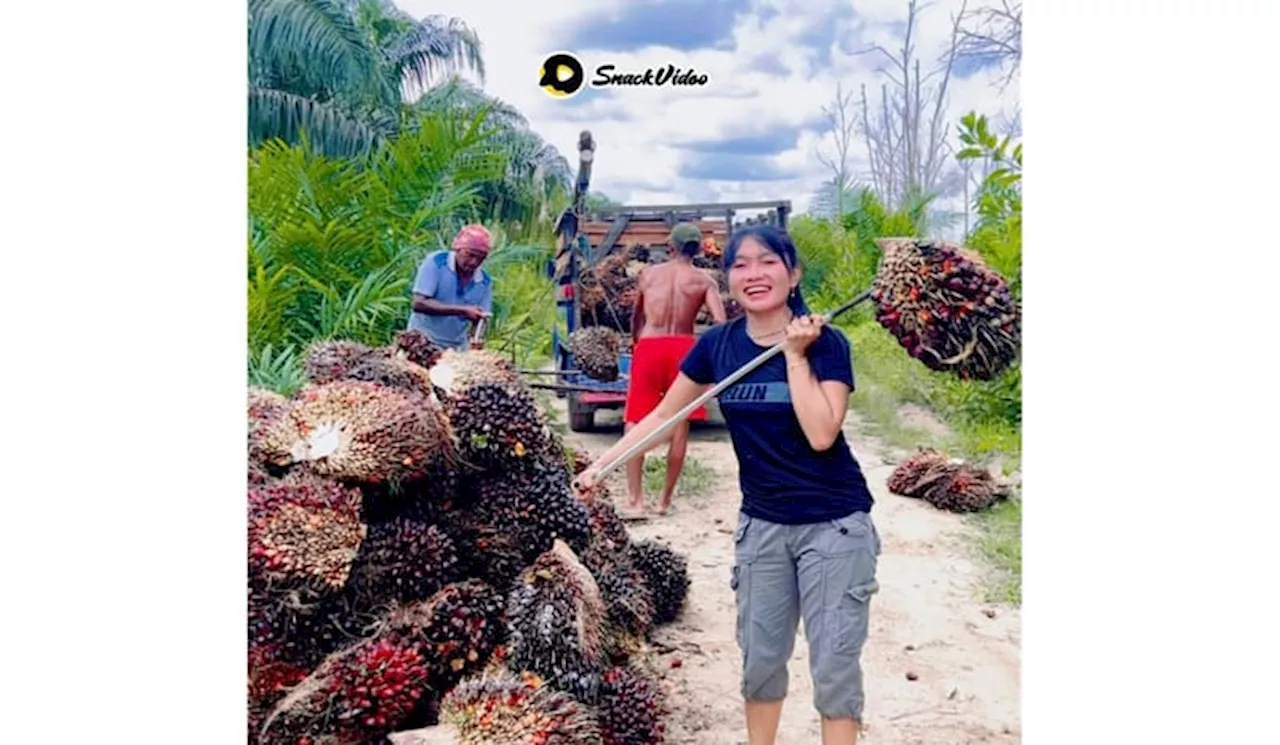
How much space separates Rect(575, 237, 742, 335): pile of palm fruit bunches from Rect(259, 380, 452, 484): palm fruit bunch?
0.55m

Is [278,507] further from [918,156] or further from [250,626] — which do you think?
[918,156]

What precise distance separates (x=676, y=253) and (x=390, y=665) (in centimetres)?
132

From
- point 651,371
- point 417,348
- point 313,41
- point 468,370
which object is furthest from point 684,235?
point 313,41

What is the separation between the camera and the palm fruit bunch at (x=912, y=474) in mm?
3191

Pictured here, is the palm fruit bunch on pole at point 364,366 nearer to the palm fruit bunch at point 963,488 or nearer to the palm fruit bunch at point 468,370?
the palm fruit bunch at point 468,370

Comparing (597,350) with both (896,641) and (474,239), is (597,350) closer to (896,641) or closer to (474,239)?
(474,239)

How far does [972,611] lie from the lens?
3.21 metres

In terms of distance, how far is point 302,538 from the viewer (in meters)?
3.06

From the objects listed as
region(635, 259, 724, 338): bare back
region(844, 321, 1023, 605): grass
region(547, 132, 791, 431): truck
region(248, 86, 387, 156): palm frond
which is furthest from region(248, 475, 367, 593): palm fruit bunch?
region(844, 321, 1023, 605): grass

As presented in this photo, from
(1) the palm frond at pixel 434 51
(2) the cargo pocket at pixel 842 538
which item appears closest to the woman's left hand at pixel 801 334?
(2) the cargo pocket at pixel 842 538

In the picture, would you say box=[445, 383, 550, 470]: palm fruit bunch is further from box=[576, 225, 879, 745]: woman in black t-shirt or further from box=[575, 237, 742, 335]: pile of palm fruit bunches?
box=[576, 225, 879, 745]: woman in black t-shirt

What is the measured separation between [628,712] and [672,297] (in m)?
1.11

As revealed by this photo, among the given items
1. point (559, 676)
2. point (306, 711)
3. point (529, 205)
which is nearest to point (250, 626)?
point (306, 711)

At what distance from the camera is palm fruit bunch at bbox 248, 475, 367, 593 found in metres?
3.06
